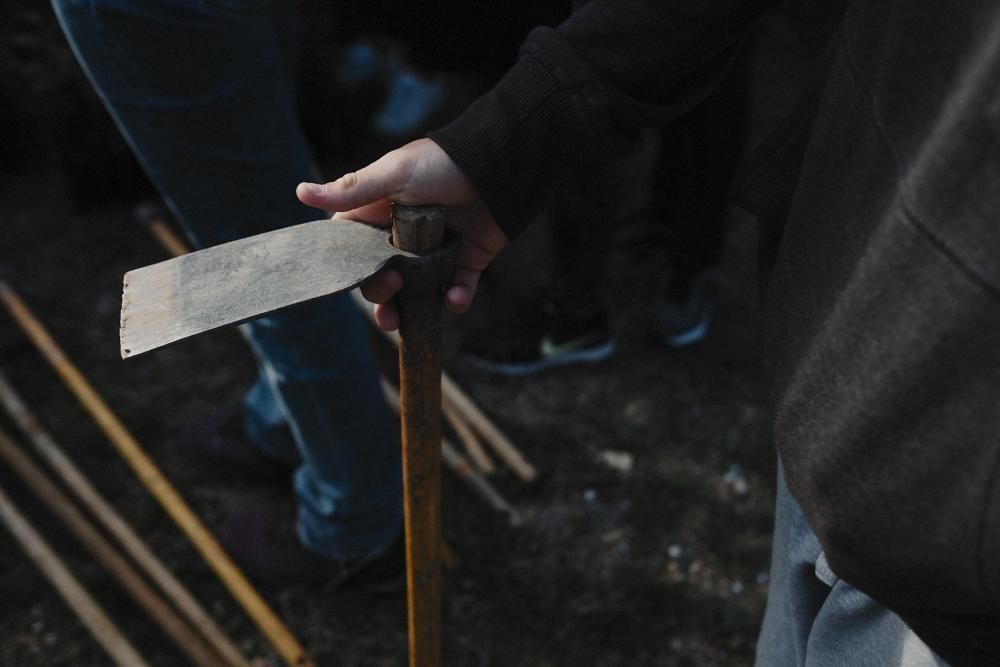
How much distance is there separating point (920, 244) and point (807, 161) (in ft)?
0.78

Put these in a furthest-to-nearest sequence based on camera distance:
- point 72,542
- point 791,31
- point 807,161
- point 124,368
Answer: point 791,31 → point 124,368 → point 72,542 → point 807,161

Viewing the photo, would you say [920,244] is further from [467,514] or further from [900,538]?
[467,514]

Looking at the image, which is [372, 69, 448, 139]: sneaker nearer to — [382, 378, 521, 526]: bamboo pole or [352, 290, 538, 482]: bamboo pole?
[352, 290, 538, 482]: bamboo pole

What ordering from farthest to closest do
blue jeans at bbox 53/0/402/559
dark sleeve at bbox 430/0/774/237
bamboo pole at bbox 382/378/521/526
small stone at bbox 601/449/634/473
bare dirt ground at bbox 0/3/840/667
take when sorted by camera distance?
small stone at bbox 601/449/634/473 → bamboo pole at bbox 382/378/521/526 → bare dirt ground at bbox 0/3/840/667 → blue jeans at bbox 53/0/402/559 → dark sleeve at bbox 430/0/774/237

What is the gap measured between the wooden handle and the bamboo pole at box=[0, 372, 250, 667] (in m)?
0.69

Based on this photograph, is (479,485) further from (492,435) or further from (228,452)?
(228,452)

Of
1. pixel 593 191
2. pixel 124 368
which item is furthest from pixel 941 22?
pixel 124 368

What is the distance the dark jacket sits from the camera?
590mm

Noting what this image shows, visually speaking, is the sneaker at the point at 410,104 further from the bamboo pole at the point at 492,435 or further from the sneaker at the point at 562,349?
the bamboo pole at the point at 492,435

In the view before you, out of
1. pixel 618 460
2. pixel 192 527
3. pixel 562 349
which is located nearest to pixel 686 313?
pixel 562 349

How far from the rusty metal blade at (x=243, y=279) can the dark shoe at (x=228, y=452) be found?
1.32m

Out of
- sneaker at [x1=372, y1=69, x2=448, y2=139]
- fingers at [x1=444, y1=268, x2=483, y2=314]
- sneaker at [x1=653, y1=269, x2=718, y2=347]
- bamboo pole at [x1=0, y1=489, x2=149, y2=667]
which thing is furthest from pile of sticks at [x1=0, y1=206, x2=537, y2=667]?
fingers at [x1=444, y1=268, x2=483, y2=314]

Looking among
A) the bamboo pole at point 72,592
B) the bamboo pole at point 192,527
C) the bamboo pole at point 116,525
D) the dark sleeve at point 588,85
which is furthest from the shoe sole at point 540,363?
the dark sleeve at point 588,85

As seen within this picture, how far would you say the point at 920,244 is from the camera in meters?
0.61
